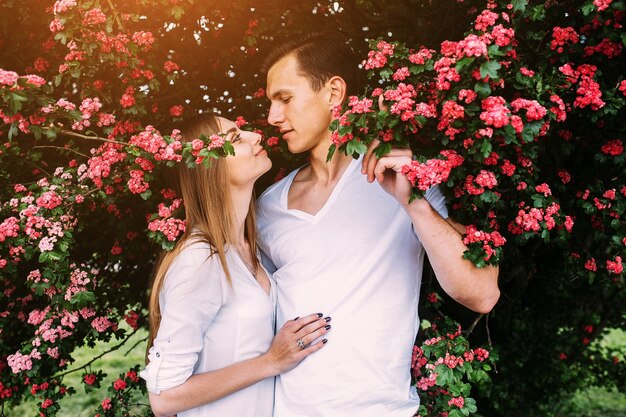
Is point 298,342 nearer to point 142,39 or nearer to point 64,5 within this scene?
point 142,39

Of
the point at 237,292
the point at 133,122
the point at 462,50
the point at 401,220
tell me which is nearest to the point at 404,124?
the point at 462,50

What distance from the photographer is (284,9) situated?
399cm

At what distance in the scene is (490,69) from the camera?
1687 mm

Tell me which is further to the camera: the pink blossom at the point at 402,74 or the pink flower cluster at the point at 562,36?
the pink flower cluster at the point at 562,36

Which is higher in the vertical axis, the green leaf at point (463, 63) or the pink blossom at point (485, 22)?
the pink blossom at point (485, 22)

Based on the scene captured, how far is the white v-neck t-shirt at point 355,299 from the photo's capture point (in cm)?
243

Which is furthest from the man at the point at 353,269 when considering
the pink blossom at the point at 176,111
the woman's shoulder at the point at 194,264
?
the pink blossom at the point at 176,111

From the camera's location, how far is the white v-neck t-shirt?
2426 millimetres

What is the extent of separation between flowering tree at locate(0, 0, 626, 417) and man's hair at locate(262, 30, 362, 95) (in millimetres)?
205

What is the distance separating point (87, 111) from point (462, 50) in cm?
195

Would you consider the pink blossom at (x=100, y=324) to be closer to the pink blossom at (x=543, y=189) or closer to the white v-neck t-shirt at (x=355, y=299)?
the white v-neck t-shirt at (x=355, y=299)

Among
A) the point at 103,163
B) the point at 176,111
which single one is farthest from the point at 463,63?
the point at 176,111

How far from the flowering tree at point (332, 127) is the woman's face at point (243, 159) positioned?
31cm

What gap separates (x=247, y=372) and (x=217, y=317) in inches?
11.1
